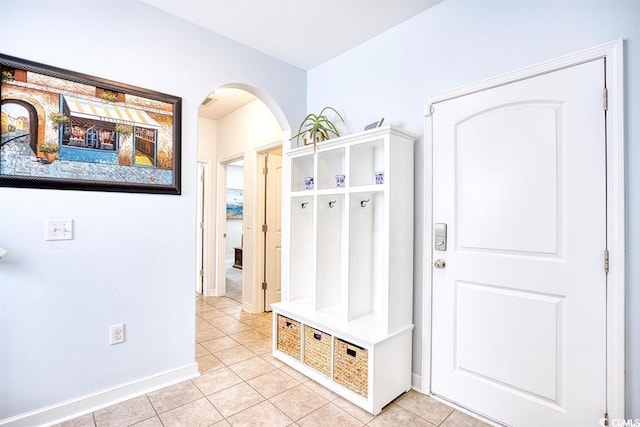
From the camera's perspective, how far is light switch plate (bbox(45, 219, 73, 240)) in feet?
6.12

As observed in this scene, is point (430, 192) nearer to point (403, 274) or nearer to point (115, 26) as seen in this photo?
point (403, 274)

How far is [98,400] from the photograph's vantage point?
2008 mm

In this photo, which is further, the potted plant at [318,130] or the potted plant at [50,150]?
the potted plant at [318,130]

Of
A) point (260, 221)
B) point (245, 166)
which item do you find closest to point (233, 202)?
point (245, 166)

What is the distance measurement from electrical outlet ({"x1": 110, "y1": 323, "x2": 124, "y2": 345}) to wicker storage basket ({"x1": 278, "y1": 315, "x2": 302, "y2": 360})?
1.15 m

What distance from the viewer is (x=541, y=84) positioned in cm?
174

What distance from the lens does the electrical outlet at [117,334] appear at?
2076mm

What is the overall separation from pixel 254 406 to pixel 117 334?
1031 mm

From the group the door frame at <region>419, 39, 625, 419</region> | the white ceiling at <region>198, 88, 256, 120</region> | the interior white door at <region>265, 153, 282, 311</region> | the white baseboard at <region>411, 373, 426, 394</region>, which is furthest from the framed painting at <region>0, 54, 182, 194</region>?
the door frame at <region>419, 39, 625, 419</region>

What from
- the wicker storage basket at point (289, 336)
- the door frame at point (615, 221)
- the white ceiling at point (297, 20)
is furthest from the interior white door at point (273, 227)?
the door frame at point (615, 221)

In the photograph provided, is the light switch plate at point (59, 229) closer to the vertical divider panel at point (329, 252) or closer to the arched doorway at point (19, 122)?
the arched doorway at point (19, 122)

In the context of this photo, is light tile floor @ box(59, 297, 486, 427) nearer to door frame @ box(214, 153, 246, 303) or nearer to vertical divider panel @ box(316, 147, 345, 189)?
vertical divider panel @ box(316, 147, 345, 189)

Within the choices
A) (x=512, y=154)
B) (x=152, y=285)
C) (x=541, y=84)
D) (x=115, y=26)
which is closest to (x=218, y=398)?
(x=152, y=285)

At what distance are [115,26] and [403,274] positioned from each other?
8.45ft
